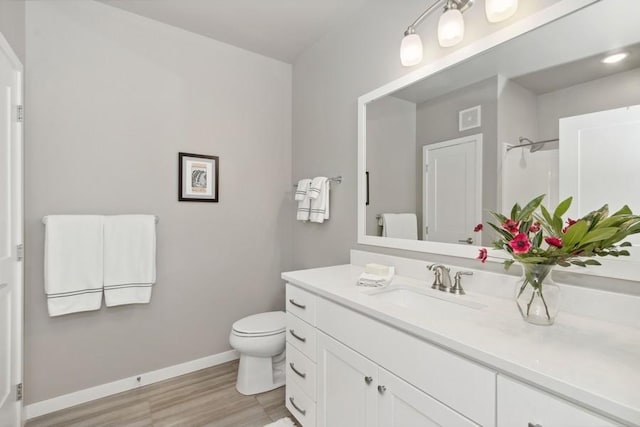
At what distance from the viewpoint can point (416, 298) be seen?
1.43 m

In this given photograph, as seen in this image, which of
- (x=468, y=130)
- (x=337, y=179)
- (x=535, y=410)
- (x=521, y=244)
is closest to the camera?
(x=535, y=410)

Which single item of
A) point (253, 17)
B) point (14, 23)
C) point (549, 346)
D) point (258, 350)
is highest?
point (253, 17)

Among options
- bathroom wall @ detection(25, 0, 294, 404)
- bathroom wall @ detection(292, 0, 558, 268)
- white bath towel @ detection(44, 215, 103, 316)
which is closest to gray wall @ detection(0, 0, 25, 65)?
bathroom wall @ detection(25, 0, 294, 404)

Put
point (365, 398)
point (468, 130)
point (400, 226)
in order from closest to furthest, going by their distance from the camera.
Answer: point (365, 398) → point (468, 130) → point (400, 226)

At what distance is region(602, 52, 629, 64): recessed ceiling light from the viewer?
0.95 metres

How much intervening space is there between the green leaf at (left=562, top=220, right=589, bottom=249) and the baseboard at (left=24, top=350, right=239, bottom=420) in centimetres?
242

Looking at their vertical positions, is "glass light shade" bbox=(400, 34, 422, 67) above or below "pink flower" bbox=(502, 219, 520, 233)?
above

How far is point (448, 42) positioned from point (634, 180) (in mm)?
914

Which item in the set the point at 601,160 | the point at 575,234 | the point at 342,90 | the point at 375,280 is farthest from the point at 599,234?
the point at 342,90

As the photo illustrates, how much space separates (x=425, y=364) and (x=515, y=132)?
3.19 ft

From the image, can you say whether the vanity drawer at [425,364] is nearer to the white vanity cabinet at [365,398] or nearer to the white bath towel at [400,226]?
the white vanity cabinet at [365,398]

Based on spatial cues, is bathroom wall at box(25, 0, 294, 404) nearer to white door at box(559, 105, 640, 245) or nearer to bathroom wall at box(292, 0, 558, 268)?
bathroom wall at box(292, 0, 558, 268)

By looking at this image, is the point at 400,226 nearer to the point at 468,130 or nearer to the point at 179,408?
the point at 468,130

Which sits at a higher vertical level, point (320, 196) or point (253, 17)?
point (253, 17)
